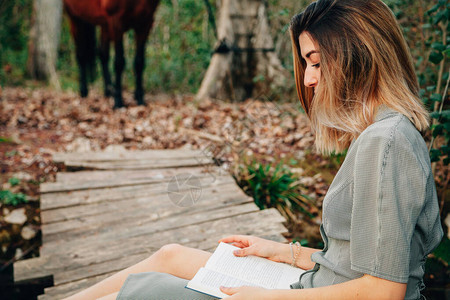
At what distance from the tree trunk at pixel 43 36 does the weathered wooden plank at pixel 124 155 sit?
6.10 m

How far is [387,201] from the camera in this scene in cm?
103

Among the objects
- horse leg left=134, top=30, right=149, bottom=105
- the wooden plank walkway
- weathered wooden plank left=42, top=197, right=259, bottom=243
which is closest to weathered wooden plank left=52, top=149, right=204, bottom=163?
the wooden plank walkway

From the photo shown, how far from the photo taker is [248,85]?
21.9 feet

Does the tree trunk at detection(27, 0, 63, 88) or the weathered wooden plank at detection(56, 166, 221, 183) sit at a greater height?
the tree trunk at detection(27, 0, 63, 88)

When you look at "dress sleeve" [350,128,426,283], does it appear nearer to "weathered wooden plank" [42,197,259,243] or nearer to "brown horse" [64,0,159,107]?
"weathered wooden plank" [42,197,259,243]

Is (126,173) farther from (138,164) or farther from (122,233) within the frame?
(122,233)

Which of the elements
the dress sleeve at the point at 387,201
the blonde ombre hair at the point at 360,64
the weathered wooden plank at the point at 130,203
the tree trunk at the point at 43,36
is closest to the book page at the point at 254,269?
the dress sleeve at the point at 387,201

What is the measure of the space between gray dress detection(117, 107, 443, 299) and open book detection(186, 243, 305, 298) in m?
0.28

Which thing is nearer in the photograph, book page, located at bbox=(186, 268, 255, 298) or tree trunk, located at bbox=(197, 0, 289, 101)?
book page, located at bbox=(186, 268, 255, 298)

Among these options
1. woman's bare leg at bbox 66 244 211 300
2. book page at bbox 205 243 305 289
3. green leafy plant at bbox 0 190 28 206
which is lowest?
green leafy plant at bbox 0 190 28 206

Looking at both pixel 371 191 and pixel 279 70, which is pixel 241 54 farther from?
pixel 371 191

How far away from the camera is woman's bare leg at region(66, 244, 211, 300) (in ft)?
5.53

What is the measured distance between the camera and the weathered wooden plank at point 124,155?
3.77 metres

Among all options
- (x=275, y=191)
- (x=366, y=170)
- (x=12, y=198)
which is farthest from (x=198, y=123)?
(x=366, y=170)
